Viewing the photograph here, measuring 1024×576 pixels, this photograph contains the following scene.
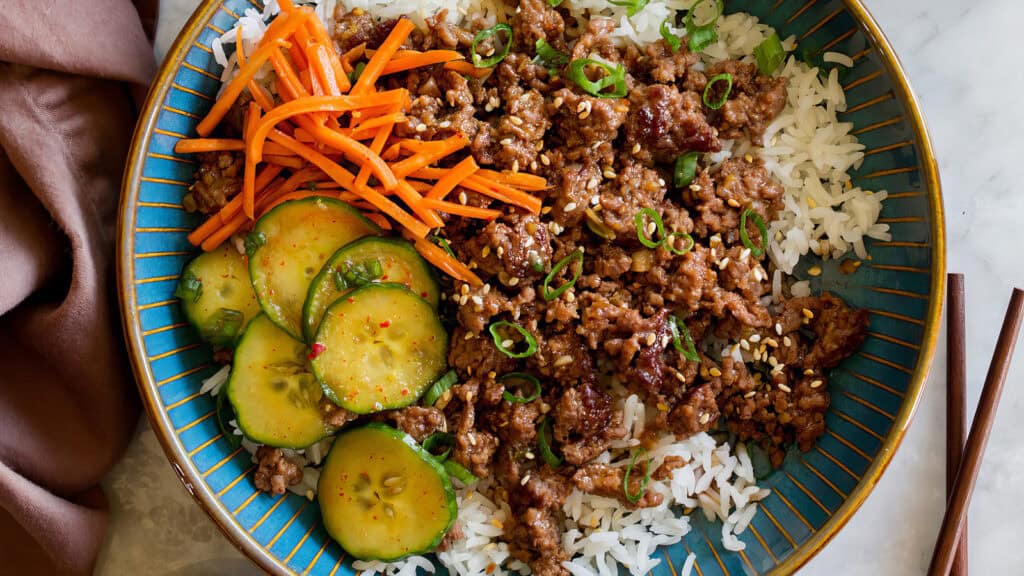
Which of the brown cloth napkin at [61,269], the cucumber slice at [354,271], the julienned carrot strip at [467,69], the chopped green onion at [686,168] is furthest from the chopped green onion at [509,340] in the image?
the brown cloth napkin at [61,269]

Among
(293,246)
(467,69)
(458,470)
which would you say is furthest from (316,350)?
(467,69)

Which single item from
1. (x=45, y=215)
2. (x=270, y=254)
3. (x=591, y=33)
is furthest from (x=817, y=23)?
(x=45, y=215)

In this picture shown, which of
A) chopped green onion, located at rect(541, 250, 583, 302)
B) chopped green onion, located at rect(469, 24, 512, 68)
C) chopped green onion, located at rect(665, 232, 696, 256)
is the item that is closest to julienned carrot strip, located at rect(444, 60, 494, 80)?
chopped green onion, located at rect(469, 24, 512, 68)

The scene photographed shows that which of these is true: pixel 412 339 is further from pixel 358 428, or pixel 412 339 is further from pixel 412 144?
pixel 412 144

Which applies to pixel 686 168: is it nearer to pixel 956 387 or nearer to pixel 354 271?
pixel 354 271

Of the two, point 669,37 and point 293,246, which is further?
point 669,37

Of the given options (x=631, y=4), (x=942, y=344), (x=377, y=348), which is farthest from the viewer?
(x=942, y=344)

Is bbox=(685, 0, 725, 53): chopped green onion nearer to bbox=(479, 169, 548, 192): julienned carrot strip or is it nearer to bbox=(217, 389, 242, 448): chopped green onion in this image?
bbox=(479, 169, 548, 192): julienned carrot strip
